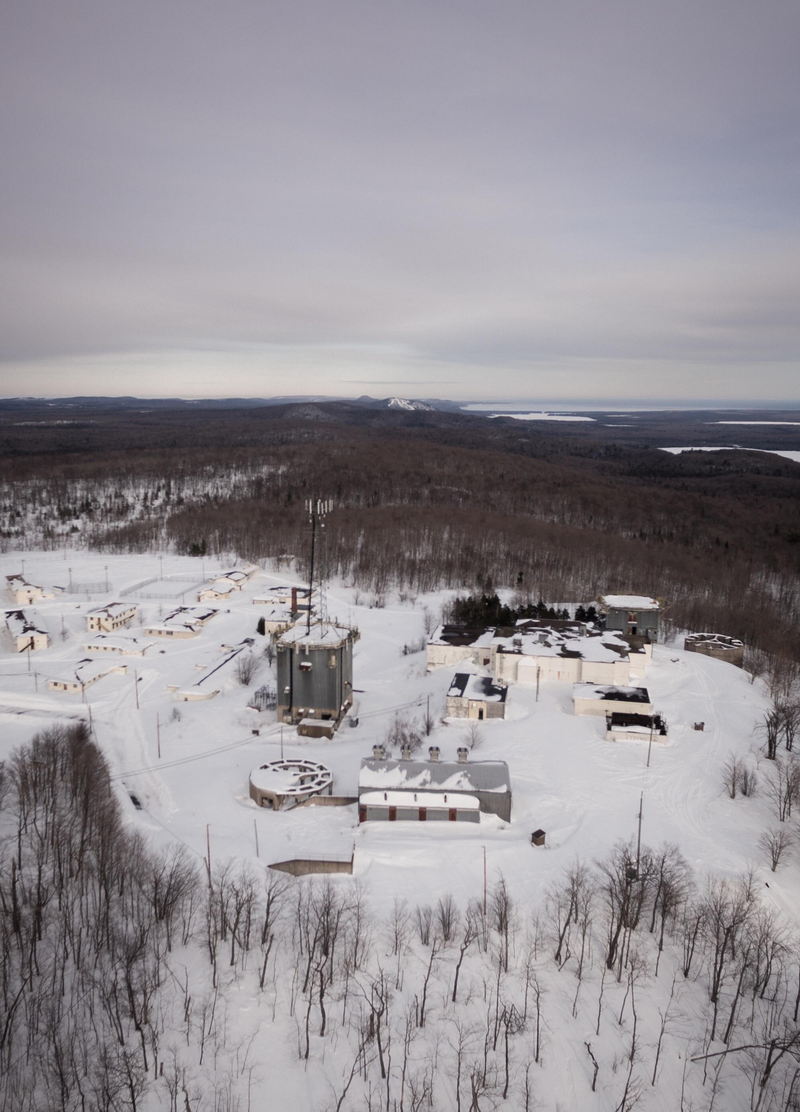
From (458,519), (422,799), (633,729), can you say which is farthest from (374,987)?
(458,519)

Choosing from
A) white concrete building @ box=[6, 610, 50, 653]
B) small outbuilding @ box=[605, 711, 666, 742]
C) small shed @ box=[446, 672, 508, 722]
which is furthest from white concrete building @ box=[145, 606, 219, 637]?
small outbuilding @ box=[605, 711, 666, 742]

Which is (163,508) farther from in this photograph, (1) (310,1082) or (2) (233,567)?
(1) (310,1082)

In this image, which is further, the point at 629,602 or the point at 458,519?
the point at 458,519

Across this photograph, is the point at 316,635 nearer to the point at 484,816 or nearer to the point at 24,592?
the point at 484,816

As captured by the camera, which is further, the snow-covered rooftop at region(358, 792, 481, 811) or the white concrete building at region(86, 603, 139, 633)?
the white concrete building at region(86, 603, 139, 633)

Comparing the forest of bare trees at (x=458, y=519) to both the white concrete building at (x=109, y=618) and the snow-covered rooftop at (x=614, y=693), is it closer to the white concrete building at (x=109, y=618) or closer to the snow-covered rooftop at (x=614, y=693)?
the snow-covered rooftop at (x=614, y=693)

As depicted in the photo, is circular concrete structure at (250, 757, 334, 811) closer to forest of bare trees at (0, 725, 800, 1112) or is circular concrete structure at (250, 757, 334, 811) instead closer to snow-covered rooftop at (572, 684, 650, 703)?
forest of bare trees at (0, 725, 800, 1112)

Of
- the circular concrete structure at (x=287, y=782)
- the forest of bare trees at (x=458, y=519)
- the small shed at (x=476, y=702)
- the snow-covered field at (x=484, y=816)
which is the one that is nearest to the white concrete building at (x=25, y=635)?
the snow-covered field at (x=484, y=816)
